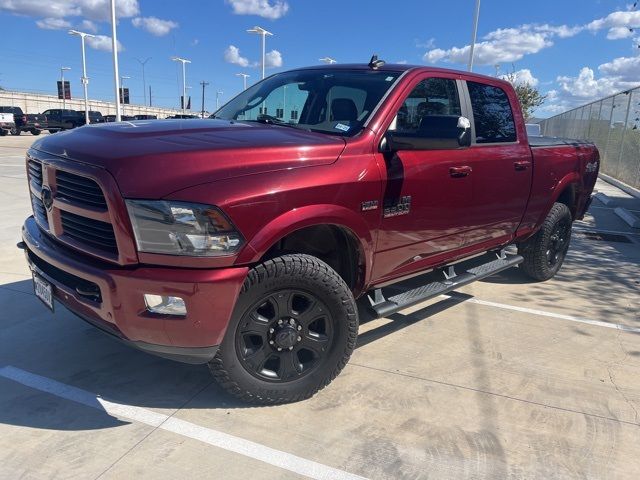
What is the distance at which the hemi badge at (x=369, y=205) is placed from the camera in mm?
3133

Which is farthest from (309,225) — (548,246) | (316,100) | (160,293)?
(548,246)

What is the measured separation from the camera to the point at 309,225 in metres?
2.87

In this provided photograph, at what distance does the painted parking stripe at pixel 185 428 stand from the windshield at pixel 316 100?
6.31 ft

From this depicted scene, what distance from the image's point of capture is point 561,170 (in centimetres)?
535

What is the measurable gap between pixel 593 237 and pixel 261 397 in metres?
7.33

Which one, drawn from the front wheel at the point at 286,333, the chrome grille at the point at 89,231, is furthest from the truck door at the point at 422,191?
the chrome grille at the point at 89,231

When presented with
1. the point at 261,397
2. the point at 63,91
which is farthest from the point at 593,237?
the point at 63,91

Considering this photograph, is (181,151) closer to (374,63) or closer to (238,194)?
(238,194)

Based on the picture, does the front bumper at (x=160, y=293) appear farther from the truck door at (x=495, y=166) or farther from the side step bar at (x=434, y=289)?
the truck door at (x=495, y=166)

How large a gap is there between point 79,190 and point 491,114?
3.45 metres

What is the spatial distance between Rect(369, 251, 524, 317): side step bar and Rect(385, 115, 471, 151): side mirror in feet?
3.35

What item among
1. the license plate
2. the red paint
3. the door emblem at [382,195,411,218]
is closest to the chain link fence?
the red paint

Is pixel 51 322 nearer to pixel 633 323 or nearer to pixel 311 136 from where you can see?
pixel 311 136

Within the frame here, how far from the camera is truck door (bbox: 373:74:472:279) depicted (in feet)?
11.0
